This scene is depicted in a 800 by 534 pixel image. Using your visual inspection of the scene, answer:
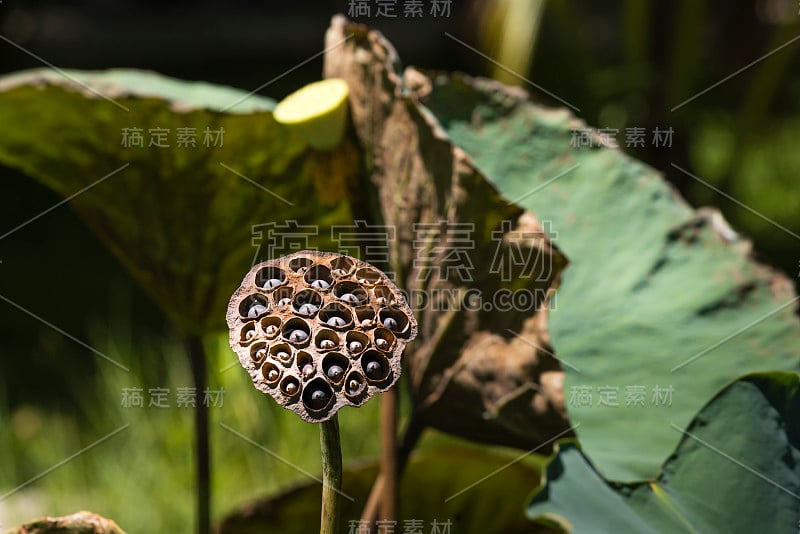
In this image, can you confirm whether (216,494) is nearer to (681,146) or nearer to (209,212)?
(209,212)

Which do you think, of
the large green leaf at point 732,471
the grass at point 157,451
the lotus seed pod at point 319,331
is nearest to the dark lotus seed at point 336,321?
the lotus seed pod at point 319,331

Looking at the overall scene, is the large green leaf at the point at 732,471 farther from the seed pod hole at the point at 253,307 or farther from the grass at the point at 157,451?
the grass at the point at 157,451

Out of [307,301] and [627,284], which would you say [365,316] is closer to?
[307,301]

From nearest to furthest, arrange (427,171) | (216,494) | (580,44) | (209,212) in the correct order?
(427,171), (209,212), (216,494), (580,44)

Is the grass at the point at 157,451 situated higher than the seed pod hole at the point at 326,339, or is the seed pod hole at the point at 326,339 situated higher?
the seed pod hole at the point at 326,339

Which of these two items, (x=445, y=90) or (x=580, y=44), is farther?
(x=580, y=44)

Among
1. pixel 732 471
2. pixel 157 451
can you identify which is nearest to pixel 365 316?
pixel 732 471

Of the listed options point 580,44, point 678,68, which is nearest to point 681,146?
point 678,68
